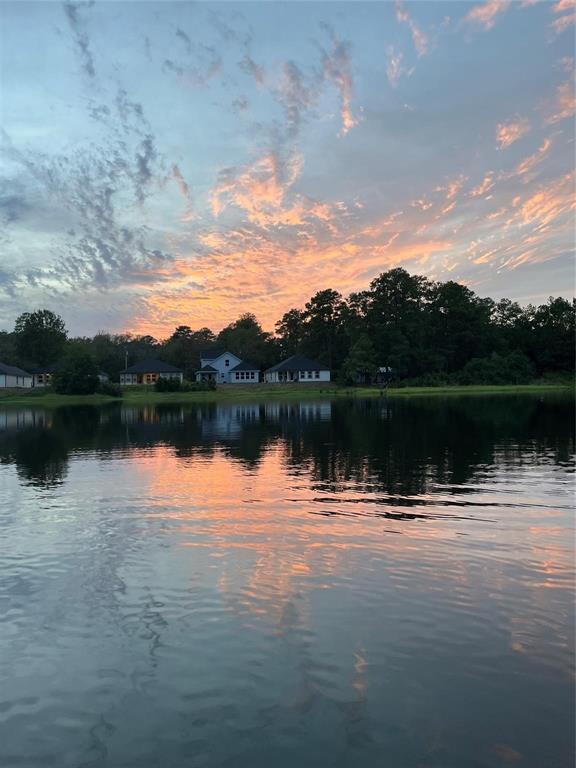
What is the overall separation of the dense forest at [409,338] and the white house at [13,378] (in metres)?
11.7

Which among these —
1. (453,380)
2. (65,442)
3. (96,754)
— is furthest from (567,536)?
(453,380)

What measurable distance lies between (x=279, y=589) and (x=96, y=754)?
4.70 meters

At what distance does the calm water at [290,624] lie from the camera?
6156mm

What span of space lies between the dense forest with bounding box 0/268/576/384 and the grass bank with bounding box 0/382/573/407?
405 inches

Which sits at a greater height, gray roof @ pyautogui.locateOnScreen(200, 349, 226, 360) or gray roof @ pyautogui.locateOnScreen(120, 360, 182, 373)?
gray roof @ pyautogui.locateOnScreen(200, 349, 226, 360)

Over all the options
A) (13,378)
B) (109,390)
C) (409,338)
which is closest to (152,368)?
(109,390)

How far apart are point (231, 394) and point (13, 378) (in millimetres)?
51823

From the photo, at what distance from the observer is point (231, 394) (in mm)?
99312

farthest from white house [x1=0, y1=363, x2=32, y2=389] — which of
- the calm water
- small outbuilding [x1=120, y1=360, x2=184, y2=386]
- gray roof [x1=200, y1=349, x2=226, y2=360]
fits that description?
the calm water

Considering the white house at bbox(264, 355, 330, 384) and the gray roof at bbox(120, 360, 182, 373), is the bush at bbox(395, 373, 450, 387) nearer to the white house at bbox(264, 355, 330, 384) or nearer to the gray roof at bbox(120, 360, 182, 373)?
the white house at bbox(264, 355, 330, 384)

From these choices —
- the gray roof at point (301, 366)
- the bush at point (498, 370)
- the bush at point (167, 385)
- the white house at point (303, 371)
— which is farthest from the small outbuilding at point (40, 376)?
the bush at point (498, 370)

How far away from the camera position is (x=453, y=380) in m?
109

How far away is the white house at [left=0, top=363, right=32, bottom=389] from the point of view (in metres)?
114

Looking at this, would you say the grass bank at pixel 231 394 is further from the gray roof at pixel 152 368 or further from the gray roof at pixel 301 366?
the gray roof at pixel 152 368
